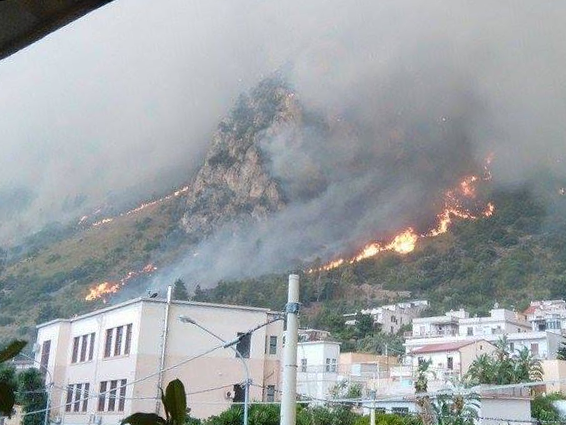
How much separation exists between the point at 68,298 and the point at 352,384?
64.8m

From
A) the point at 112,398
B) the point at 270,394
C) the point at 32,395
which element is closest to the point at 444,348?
the point at 270,394

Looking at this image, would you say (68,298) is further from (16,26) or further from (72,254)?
(16,26)

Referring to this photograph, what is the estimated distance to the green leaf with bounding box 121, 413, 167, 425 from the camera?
1201 mm

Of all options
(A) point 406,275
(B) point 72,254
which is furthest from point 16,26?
(B) point 72,254

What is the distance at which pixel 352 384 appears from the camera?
37156 millimetres

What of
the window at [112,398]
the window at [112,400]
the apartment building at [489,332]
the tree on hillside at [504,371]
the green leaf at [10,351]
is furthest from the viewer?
the apartment building at [489,332]

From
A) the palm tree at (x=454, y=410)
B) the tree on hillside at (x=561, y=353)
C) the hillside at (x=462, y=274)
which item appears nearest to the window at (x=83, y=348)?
the palm tree at (x=454, y=410)

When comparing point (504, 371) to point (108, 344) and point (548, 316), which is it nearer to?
point (108, 344)

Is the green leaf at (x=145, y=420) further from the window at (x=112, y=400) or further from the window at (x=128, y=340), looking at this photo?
the window at (x=112, y=400)

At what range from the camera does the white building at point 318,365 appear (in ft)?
133

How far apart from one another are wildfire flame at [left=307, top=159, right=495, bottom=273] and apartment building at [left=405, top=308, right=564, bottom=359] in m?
48.8

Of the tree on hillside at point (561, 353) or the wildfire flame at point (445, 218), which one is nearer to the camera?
the tree on hillside at point (561, 353)

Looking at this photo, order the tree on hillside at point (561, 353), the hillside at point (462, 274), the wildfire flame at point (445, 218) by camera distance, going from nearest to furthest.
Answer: the tree on hillside at point (561, 353) < the hillside at point (462, 274) < the wildfire flame at point (445, 218)

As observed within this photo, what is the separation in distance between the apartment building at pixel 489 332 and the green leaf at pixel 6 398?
5170 centimetres
